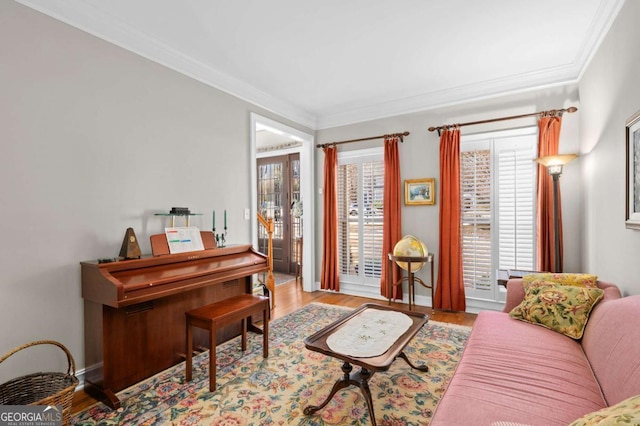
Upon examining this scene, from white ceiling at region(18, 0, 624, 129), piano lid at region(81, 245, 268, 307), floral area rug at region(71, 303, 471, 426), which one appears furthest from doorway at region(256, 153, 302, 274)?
floral area rug at region(71, 303, 471, 426)

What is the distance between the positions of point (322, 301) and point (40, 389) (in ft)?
10.1

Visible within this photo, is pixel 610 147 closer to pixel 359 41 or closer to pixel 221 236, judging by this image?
pixel 359 41

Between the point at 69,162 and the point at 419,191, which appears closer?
the point at 69,162

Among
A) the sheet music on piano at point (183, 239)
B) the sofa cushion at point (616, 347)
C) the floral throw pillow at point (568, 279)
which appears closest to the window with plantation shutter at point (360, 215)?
the floral throw pillow at point (568, 279)

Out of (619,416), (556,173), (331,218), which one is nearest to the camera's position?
(619,416)

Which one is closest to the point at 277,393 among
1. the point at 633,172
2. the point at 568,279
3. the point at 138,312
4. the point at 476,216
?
the point at 138,312

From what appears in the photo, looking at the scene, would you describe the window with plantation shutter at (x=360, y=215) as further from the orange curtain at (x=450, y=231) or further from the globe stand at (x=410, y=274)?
the orange curtain at (x=450, y=231)

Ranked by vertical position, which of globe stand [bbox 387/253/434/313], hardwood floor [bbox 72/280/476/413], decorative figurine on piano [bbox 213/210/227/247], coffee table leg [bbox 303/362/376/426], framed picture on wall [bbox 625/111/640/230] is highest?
framed picture on wall [bbox 625/111/640/230]

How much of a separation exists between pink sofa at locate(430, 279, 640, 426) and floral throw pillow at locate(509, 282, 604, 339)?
46mm

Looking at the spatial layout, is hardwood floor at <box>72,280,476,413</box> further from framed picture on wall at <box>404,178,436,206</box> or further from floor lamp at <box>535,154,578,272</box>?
framed picture on wall at <box>404,178,436,206</box>

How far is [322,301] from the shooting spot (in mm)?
4445

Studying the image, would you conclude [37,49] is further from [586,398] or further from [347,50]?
[586,398]

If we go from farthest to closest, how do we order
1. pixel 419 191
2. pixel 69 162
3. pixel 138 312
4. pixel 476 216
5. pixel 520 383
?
pixel 419 191 → pixel 476 216 → pixel 138 312 → pixel 69 162 → pixel 520 383

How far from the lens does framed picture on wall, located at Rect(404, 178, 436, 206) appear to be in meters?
4.10
